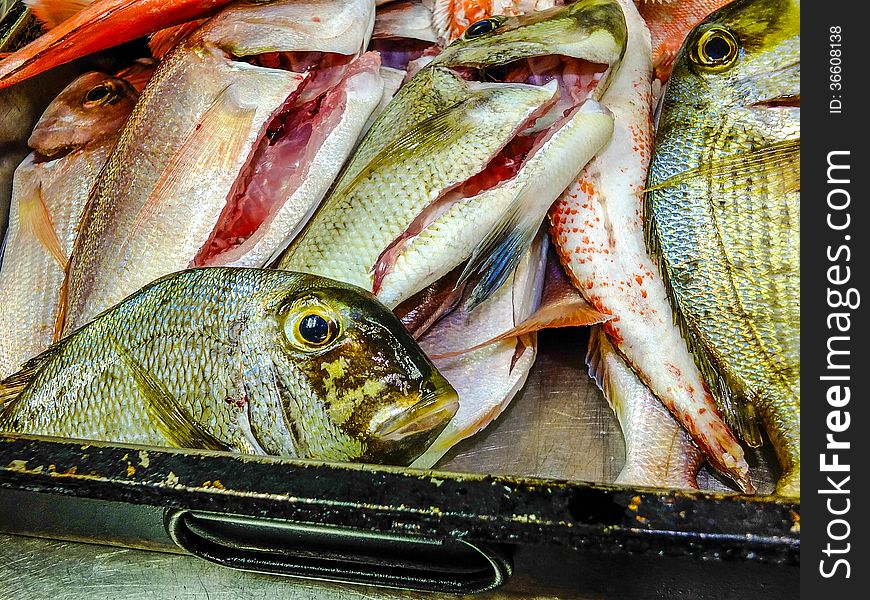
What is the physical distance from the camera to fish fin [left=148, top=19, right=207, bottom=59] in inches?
73.0

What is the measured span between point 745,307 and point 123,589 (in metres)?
1.21

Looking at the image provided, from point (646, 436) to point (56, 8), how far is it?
1.75 m

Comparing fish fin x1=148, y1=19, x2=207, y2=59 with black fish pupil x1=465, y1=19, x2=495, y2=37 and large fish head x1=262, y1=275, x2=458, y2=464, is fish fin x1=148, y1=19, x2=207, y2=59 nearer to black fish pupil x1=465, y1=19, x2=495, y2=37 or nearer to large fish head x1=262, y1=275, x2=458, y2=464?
black fish pupil x1=465, y1=19, x2=495, y2=37

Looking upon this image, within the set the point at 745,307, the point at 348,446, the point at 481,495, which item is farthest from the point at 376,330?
the point at 745,307

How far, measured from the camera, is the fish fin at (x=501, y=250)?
4.66 ft

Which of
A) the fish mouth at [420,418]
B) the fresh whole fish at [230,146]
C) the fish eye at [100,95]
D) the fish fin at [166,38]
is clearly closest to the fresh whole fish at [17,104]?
the fish eye at [100,95]

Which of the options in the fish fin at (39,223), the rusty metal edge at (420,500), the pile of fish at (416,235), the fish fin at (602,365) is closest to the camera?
the rusty metal edge at (420,500)

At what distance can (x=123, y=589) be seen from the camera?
4.35 ft

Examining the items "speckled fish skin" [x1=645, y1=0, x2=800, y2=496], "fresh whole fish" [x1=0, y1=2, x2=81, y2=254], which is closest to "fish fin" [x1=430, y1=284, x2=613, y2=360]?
"speckled fish skin" [x1=645, y1=0, x2=800, y2=496]

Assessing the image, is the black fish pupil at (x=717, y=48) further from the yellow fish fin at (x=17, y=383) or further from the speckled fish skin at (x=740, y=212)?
the yellow fish fin at (x=17, y=383)

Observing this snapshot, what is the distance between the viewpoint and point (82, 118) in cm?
192

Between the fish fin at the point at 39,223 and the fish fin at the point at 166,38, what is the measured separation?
1.53ft

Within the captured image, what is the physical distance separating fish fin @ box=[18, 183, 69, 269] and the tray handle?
889 mm
